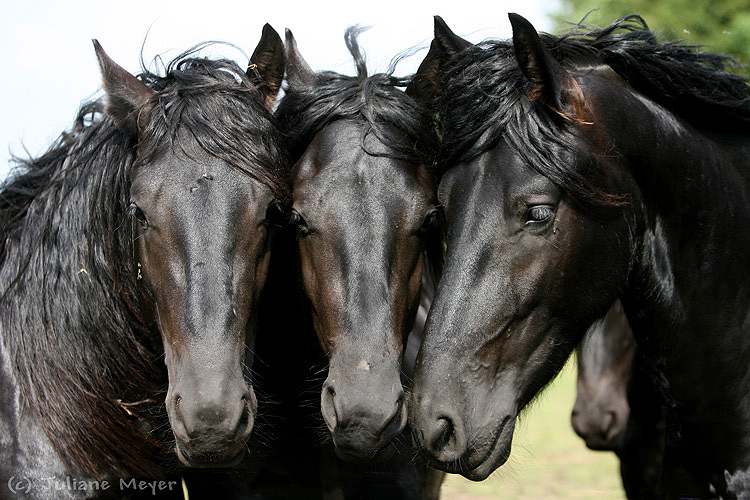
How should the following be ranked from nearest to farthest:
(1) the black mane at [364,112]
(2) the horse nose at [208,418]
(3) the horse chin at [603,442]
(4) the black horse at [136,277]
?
(2) the horse nose at [208,418], (4) the black horse at [136,277], (1) the black mane at [364,112], (3) the horse chin at [603,442]

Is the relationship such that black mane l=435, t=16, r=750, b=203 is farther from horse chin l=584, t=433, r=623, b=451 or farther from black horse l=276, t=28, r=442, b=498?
horse chin l=584, t=433, r=623, b=451

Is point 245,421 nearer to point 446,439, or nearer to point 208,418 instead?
point 208,418

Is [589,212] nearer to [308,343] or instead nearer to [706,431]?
[706,431]

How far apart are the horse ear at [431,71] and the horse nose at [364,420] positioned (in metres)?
1.65

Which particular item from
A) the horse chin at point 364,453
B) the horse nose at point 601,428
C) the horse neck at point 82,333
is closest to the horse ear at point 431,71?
the horse neck at point 82,333

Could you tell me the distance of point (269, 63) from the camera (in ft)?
13.8

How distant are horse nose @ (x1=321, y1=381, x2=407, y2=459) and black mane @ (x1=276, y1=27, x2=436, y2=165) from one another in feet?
3.96

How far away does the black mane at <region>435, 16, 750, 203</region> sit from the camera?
3.28 meters

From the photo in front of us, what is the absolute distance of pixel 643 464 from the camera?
5.21 metres

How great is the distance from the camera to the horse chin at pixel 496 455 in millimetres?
3131

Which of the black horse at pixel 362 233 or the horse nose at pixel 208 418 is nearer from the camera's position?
the horse nose at pixel 208 418

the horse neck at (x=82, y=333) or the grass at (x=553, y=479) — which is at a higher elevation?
the horse neck at (x=82, y=333)

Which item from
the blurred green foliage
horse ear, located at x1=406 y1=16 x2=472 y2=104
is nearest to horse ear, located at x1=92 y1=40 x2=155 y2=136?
horse ear, located at x1=406 y1=16 x2=472 y2=104

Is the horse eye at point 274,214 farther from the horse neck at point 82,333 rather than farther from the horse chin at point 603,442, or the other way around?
the horse chin at point 603,442
